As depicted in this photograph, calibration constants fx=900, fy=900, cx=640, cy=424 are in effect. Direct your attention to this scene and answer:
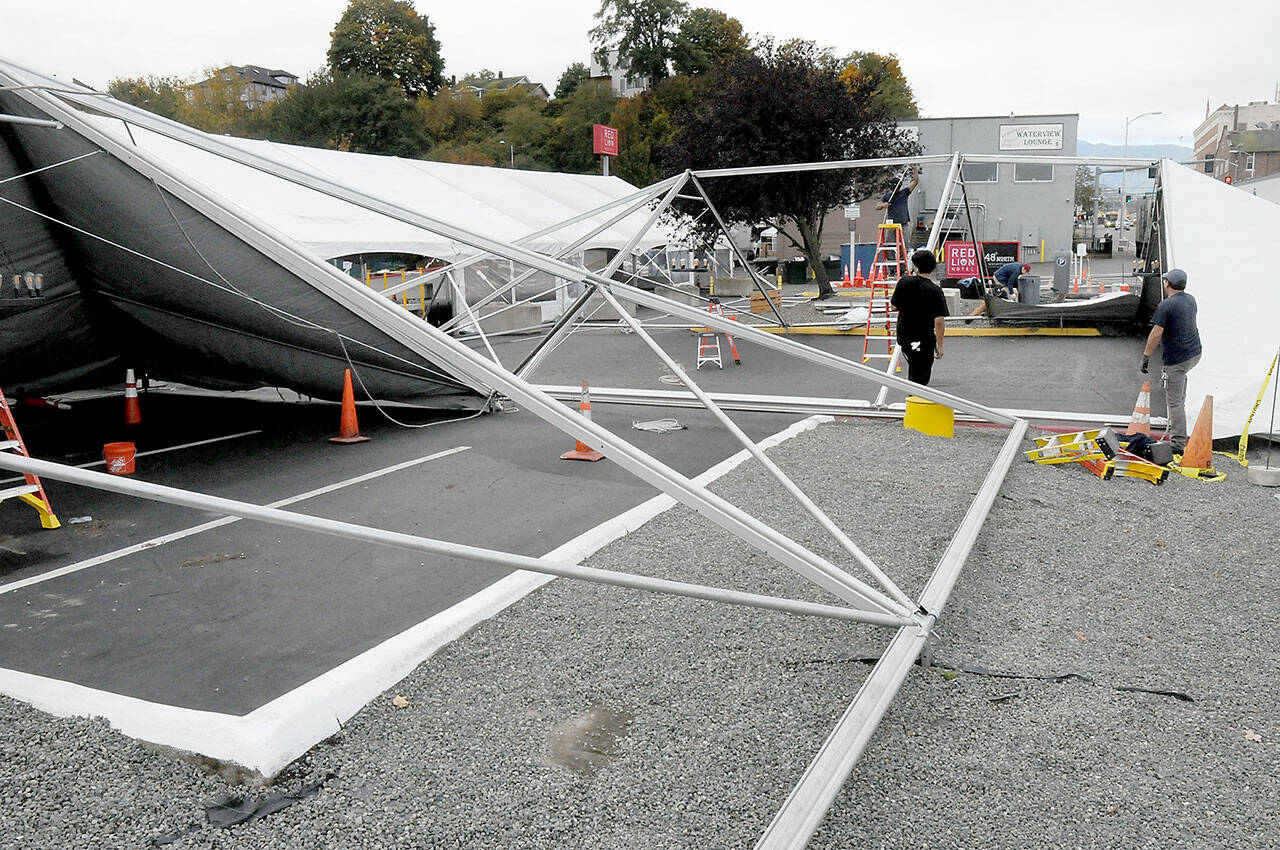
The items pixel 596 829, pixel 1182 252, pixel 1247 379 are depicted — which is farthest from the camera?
pixel 1182 252

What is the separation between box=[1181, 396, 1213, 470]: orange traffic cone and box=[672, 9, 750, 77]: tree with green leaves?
72.3 meters

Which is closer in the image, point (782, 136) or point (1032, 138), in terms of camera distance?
point (782, 136)

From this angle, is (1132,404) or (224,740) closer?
(224,740)

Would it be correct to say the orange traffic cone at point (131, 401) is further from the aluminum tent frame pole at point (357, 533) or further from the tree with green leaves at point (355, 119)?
the tree with green leaves at point (355, 119)

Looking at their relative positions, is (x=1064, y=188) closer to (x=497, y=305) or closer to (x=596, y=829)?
(x=497, y=305)

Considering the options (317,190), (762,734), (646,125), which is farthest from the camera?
(646,125)

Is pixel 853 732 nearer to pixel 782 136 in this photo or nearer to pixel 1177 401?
pixel 1177 401

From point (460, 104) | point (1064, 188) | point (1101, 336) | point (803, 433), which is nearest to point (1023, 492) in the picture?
point (803, 433)

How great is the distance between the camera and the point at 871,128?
22.2 meters

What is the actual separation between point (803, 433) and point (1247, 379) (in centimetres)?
431

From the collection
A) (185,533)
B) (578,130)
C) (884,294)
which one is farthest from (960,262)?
(578,130)

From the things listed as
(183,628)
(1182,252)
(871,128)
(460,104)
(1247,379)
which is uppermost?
(460,104)

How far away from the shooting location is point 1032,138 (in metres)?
43.6

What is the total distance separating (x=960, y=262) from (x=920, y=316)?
13847 mm
